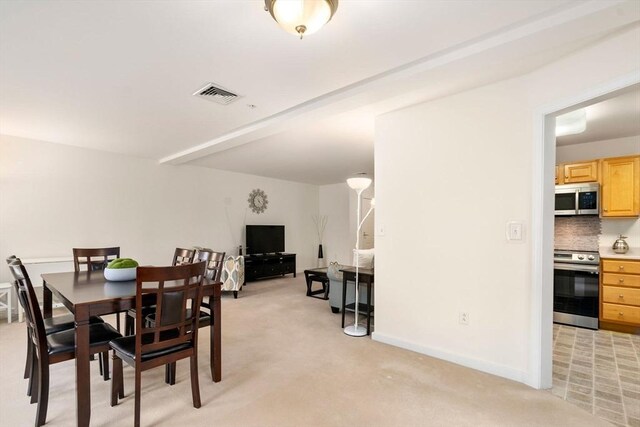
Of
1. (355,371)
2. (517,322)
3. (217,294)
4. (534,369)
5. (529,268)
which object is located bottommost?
(355,371)

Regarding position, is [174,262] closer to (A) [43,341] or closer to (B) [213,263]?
(B) [213,263]

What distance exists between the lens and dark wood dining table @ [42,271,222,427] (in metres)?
1.77

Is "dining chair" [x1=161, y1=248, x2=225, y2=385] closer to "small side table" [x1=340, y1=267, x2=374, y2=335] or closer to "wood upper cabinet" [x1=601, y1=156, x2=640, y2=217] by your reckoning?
"small side table" [x1=340, y1=267, x2=374, y2=335]

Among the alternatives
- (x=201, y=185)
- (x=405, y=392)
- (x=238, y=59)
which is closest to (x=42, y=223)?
(x=201, y=185)

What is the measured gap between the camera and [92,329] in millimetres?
2178

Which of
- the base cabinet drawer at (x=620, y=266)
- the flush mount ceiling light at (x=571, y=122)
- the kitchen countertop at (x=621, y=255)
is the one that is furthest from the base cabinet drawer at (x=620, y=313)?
the flush mount ceiling light at (x=571, y=122)

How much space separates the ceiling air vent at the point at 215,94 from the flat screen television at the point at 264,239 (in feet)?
14.1

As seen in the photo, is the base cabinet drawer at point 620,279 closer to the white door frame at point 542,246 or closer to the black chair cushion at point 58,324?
the white door frame at point 542,246

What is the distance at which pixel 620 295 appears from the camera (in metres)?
3.54

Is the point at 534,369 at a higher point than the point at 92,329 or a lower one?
lower

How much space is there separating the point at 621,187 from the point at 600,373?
8.17ft

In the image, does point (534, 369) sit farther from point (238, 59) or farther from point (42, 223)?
point (42, 223)

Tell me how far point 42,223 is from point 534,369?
6.07 m

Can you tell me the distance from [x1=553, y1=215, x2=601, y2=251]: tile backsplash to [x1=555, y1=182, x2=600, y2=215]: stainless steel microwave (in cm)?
26
